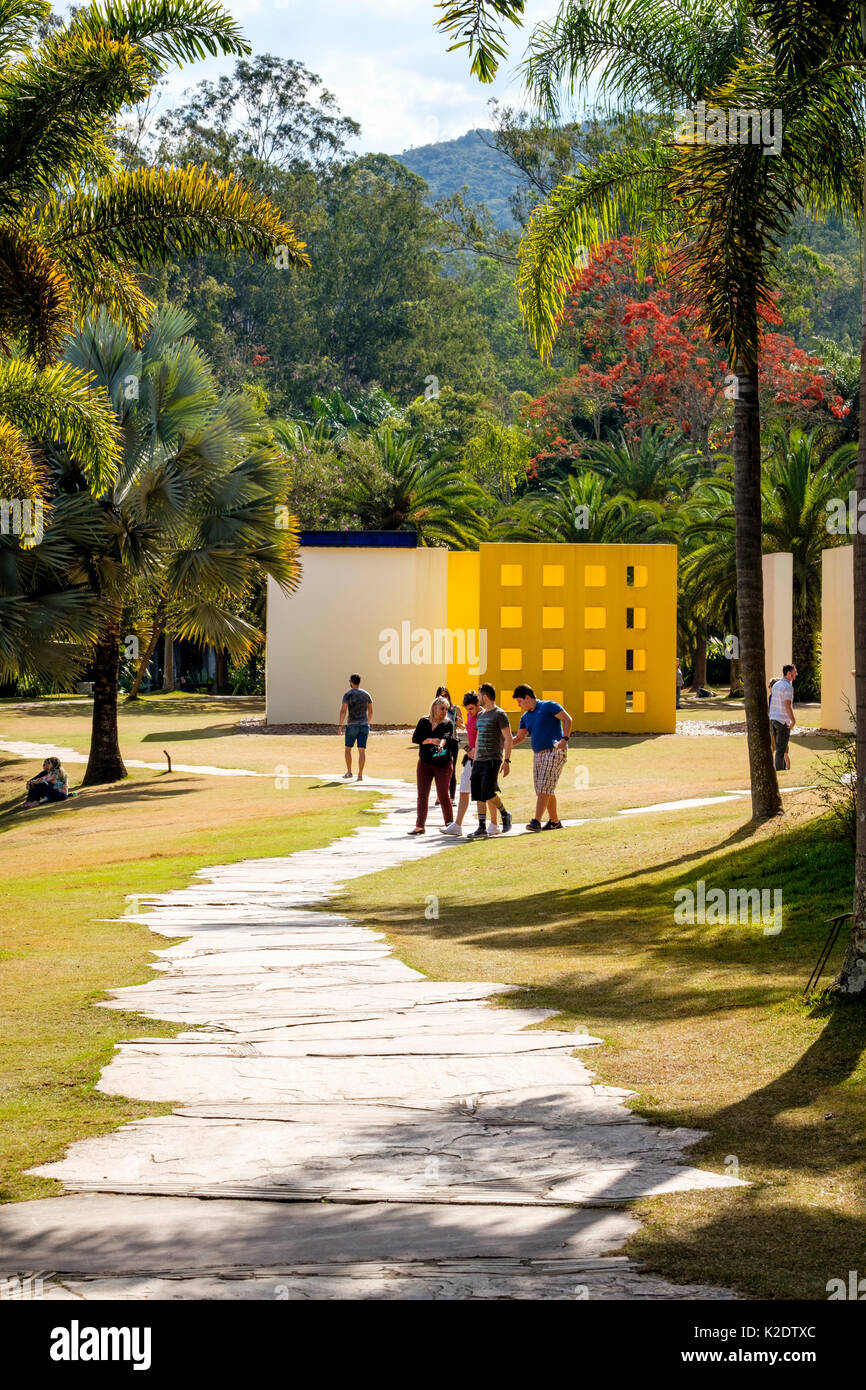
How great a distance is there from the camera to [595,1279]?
3711 millimetres

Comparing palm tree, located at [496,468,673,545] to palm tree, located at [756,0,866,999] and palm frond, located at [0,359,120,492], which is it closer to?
palm frond, located at [0,359,120,492]

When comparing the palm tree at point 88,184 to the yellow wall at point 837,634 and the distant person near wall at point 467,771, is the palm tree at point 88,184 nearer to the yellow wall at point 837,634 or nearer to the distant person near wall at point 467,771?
the distant person near wall at point 467,771

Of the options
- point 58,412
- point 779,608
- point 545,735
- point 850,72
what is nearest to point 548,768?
point 545,735

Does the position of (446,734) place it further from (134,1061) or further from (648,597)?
(648,597)

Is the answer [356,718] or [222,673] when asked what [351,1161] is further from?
[222,673]

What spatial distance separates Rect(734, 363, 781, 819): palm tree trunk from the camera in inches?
516

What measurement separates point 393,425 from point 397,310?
1911cm

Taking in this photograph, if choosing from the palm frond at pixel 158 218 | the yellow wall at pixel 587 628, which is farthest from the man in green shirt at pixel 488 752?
the yellow wall at pixel 587 628

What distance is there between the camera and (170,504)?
2242 cm

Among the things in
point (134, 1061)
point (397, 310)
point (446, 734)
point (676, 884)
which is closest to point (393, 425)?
point (397, 310)

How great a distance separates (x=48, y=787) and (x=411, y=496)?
2043 cm

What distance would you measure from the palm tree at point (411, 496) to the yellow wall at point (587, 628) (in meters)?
9.49

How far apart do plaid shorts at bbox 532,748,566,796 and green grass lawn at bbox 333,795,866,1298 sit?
542 mm

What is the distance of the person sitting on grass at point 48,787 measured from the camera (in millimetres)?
21062
